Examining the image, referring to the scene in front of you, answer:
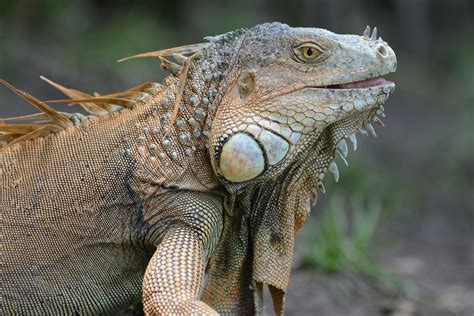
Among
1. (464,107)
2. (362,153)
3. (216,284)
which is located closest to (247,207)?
Result: (216,284)

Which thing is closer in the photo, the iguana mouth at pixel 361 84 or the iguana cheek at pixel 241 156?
the iguana cheek at pixel 241 156

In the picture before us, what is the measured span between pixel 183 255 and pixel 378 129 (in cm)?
1301

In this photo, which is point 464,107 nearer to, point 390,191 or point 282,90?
point 390,191

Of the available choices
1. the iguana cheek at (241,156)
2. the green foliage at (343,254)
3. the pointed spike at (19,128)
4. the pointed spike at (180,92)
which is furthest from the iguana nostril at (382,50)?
the green foliage at (343,254)

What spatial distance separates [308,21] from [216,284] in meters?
14.6

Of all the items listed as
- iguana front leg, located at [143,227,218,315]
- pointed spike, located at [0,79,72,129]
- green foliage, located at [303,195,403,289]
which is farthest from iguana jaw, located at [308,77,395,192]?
green foliage, located at [303,195,403,289]

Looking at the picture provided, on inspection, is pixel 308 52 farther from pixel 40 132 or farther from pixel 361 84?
pixel 40 132

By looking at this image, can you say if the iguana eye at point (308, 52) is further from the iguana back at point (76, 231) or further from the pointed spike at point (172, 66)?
the iguana back at point (76, 231)

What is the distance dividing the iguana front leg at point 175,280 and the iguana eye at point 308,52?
1260 mm

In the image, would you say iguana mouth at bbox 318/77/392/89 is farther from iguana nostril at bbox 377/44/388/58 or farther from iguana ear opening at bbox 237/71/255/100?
iguana ear opening at bbox 237/71/255/100

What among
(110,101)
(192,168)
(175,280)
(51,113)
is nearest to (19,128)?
(51,113)

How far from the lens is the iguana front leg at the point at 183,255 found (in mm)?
4109

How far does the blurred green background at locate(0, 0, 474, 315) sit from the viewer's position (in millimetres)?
9172

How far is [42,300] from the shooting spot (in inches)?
187
